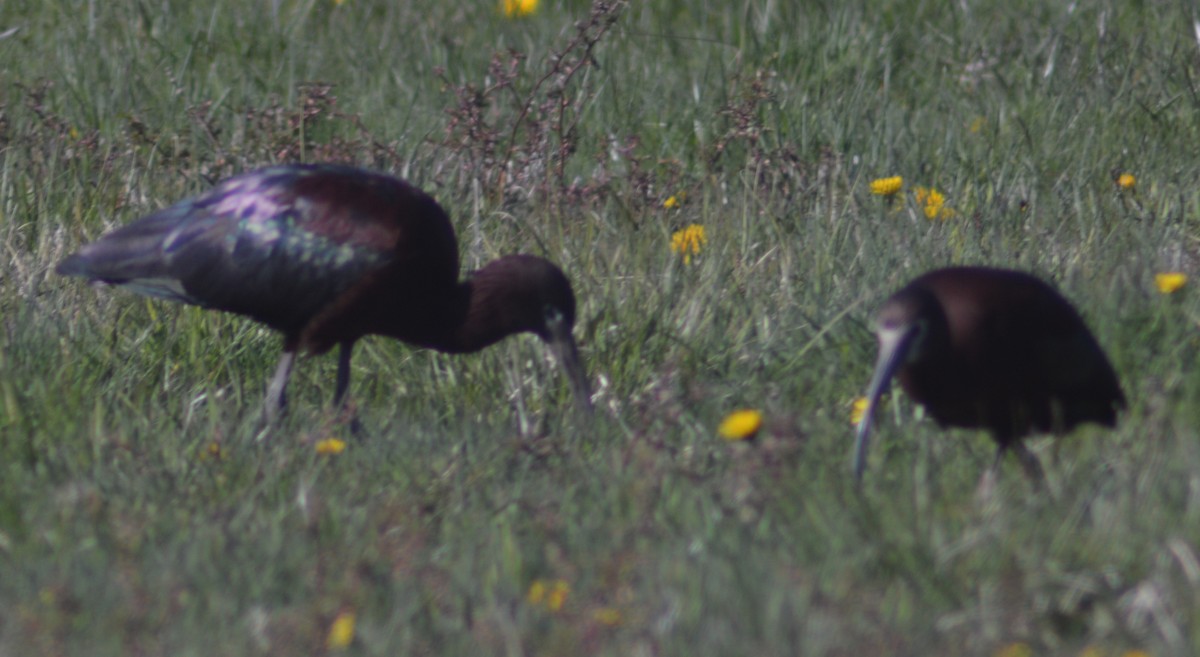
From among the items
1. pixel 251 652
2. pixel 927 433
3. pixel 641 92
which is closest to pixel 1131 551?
pixel 927 433

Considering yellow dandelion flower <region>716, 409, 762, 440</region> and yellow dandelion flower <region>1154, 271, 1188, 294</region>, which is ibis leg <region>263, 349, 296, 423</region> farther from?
yellow dandelion flower <region>1154, 271, 1188, 294</region>

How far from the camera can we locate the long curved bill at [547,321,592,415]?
443 centimetres

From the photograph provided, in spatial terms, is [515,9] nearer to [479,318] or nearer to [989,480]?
[479,318]

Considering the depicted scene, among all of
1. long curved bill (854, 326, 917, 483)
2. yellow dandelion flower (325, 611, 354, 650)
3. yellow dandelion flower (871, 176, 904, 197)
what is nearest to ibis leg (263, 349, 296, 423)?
yellow dandelion flower (325, 611, 354, 650)

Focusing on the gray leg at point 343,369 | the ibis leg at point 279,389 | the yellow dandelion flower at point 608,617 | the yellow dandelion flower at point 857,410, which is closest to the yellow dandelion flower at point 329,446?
the ibis leg at point 279,389

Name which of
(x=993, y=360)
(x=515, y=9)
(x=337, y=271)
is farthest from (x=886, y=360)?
(x=515, y=9)

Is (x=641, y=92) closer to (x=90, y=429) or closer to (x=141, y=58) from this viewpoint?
(x=141, y=58)

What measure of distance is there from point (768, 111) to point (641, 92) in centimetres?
64

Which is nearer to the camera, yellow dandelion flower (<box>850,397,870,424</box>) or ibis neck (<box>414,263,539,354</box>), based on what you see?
yellow dandelion flower (<box>850,397,870,424</box>)

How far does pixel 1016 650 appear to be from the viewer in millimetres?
2781

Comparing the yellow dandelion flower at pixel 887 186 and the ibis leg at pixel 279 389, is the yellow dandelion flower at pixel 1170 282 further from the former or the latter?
the ibis leg at pixel 279 389

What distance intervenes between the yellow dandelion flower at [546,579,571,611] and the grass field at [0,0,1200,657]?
1 centimetres

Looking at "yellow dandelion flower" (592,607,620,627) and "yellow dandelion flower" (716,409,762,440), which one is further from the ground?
"yellow dandelion flower" (592,607,620,627)

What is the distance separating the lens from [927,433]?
392cm
